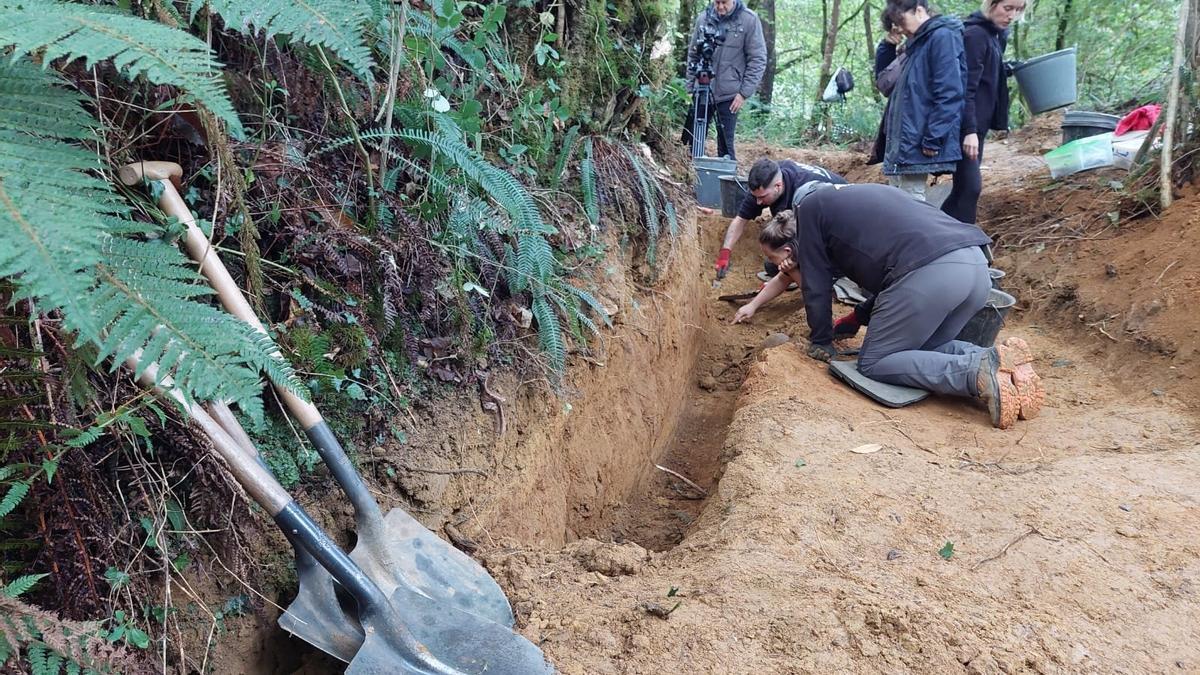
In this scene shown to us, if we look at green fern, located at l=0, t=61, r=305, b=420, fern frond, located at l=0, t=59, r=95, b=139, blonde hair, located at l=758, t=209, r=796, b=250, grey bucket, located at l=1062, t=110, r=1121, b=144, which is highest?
fern frond, located at l=0, t=59, r=95, b=139

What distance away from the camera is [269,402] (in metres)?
2.19

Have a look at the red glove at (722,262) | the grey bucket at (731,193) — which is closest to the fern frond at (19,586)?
the red glove at (722,262)

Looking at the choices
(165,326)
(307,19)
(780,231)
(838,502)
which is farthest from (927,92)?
(165,326)

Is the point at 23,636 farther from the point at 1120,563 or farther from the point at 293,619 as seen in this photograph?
the point at 1120,563

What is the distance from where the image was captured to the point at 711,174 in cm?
699

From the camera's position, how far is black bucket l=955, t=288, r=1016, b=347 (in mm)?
4715

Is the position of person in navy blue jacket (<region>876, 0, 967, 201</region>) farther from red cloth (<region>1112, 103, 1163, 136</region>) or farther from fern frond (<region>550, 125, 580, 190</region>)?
fern frond (<region>550, 125, 580, 190</region>)

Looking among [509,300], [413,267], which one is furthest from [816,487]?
[413,267]

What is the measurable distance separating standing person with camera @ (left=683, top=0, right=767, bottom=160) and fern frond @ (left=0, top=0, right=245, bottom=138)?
6.36m

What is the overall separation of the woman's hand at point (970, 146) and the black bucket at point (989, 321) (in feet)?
3.79

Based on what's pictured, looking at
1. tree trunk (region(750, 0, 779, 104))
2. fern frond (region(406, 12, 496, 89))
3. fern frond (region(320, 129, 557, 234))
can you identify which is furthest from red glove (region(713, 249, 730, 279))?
tree trunk (region(750, 0, 779, 104))

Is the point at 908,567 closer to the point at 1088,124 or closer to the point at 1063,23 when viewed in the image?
the point at 1088,124

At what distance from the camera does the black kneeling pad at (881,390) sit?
417 centimetres

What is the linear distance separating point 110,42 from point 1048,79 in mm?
7140
